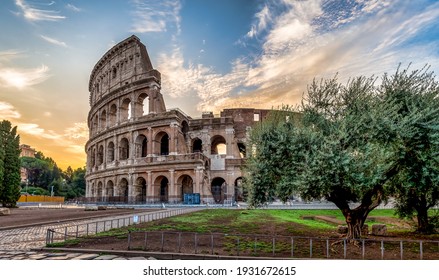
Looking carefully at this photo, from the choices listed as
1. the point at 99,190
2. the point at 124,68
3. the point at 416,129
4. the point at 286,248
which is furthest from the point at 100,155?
the point at 416,129

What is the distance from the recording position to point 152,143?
1538 inches

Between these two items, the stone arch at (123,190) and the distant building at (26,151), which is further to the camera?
the stone arch at (123,190)

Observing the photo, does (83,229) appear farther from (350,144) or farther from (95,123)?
(95,123)

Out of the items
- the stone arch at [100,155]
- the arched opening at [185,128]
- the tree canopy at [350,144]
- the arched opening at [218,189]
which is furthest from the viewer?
the stone arch at [100,155]

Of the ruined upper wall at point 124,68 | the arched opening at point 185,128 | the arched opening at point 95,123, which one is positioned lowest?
the arched opening at point 185,128

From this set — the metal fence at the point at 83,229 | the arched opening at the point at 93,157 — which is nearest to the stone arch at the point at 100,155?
the arched opening at the point at 93,157

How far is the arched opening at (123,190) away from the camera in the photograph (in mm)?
40575

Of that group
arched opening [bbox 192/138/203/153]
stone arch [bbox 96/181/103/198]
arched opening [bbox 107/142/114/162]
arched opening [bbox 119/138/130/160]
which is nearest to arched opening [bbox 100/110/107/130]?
arched opening [bbox 107/142/114/162]

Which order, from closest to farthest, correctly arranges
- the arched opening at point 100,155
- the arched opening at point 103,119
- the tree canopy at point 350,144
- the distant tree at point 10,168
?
the tree canopy at point 350,144 < the distant tree at point 10,168 < the arched opening at point 103,119 < the arched opening at point 100,155

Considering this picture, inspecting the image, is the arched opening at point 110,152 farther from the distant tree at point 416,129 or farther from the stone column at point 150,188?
the distant tree at point 416,129

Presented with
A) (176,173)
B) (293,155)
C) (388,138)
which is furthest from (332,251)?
(176,173)

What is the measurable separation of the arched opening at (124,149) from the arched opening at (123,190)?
128 inches

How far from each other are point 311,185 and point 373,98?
137 inches
